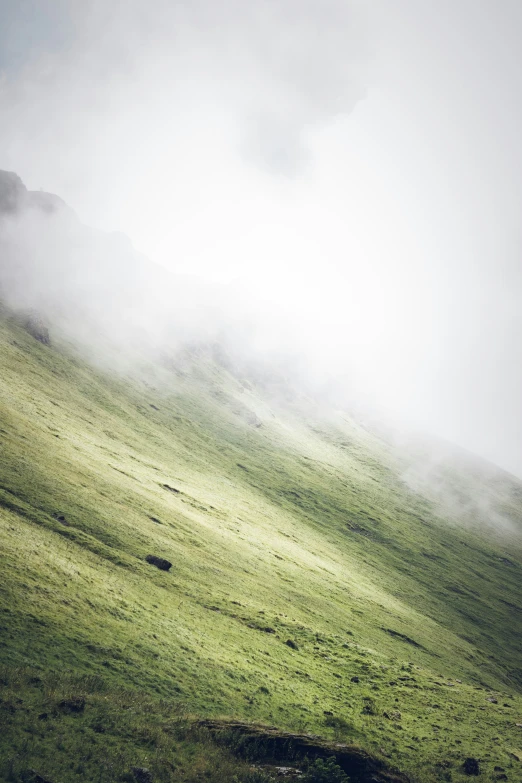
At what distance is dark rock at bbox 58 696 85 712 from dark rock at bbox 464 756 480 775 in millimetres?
A: 25654

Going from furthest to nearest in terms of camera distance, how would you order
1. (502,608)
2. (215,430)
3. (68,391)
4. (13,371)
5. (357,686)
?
(215,430)
(502,608)
(68,391)
(13,371)
(357,686)

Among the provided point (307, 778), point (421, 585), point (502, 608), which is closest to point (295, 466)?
point (421, 585)

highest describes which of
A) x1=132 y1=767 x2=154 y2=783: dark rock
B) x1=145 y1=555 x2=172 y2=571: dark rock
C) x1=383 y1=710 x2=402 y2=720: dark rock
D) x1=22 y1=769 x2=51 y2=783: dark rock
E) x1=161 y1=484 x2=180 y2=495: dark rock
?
x1=132 y1=767 x2=154 y2=783: dark rock

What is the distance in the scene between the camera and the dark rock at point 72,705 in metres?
18.2

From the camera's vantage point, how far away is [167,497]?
68312 millimetres

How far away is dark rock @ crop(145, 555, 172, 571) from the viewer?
139 ft

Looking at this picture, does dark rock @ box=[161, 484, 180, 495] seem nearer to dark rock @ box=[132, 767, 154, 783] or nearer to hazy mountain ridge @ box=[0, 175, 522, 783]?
hazy mountain ridge @ box=[0, 175, 522, 783]

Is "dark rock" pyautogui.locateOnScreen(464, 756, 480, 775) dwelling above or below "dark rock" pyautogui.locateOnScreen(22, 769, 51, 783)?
above

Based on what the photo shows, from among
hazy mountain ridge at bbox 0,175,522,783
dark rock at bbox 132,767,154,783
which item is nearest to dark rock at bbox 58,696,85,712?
hazy mountain ridge at bbox 0,175,522,783

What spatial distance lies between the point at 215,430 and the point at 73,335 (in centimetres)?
6998

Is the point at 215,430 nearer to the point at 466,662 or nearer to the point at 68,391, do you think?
the point at 68,391

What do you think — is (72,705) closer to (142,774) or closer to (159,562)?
(142,774)

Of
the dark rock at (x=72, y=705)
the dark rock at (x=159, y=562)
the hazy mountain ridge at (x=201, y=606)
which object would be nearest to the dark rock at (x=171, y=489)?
the hazy mountain ridge at (x=201, y=606)

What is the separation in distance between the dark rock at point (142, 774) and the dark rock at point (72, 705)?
4.45m
